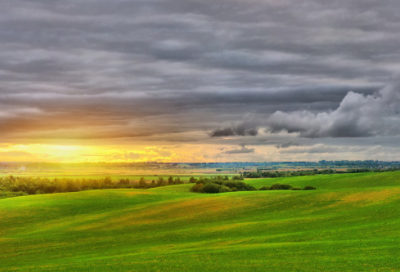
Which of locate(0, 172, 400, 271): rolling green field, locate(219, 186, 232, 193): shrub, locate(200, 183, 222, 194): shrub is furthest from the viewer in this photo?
locate(200, 183, 222, 194): shrub

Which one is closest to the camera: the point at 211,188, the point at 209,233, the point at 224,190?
the point at 209,233

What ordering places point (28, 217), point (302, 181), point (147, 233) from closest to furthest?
1. point (147, 233)
2. point (28, 217)
3. point (302, 181)

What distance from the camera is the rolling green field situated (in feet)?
97.8

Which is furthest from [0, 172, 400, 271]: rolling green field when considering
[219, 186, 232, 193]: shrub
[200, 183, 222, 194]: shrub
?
[200, 183, 222, 194]: shrub

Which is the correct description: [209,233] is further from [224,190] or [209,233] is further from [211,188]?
[211,188]

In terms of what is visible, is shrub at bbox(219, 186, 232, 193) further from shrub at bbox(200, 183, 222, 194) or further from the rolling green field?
the rolling green field

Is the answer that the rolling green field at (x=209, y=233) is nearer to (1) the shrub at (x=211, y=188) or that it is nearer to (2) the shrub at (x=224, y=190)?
(2) the shrub at (x=224, y=190)

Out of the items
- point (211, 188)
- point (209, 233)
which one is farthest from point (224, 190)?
point (209, 233)

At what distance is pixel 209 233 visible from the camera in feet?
162

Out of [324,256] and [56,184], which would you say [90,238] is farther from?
[56,184]

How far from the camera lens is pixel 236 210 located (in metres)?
70.1

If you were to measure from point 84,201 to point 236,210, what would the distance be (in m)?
45.2

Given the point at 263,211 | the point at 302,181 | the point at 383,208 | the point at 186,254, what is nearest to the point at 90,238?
the point at 186,254

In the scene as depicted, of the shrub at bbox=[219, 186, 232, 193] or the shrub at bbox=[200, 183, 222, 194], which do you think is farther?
the shrub at bbox=[200, 183, 222, 194]
